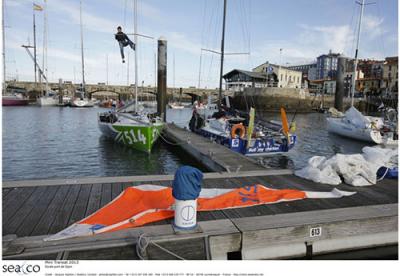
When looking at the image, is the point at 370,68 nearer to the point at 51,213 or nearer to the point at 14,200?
the point at 51,213

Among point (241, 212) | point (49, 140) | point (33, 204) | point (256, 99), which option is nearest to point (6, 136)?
point (49, 140)

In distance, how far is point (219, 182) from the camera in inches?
229

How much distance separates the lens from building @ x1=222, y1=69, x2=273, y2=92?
153 feet

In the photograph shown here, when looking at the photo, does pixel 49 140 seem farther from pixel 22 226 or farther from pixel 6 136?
pixel 22 226

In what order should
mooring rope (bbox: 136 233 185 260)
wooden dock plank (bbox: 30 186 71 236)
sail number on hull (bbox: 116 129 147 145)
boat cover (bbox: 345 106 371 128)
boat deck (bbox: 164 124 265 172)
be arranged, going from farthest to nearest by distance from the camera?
boat cover (bbox: 345 106 371 128) → sail number on hull (bbox: 116 129 147 145) → boat deck (bbox: 164 124 265 172) → wooden dock plank (bbox: 30 186 71 236) → mooring rope (bbox: 136 233 185 260)

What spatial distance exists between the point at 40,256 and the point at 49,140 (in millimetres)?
15246

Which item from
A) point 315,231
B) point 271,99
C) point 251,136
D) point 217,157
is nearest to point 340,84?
point 271,99

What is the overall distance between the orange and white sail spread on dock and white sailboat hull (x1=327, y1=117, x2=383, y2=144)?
47.7 ft

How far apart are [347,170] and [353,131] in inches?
598

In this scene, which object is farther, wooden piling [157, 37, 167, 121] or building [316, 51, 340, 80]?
building [316, 51, 340, 80]

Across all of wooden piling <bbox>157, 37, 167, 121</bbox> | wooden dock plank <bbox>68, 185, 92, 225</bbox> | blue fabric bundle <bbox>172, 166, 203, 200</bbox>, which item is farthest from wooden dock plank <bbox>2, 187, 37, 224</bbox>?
wooden piling <bbox>157, 37, 167, 121</bbox>

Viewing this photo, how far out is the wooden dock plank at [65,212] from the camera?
366cm

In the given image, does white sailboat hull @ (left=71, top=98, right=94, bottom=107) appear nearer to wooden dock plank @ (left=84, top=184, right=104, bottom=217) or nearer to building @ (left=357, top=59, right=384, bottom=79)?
wooden dock plank @ (left=84, top=184, right=104, bottom=217)

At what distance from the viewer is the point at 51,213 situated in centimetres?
408
